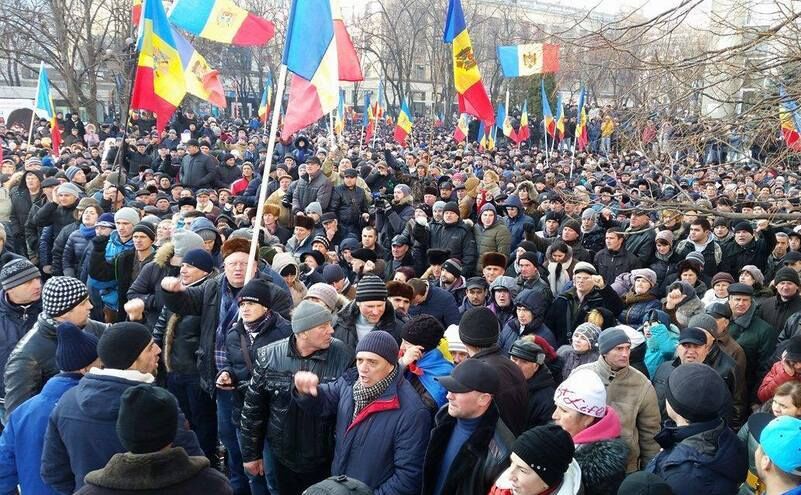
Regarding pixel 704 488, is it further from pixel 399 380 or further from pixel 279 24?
pixel 279 24

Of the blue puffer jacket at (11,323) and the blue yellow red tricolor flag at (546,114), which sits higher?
the blue yellow red tricolor flag at (546,114)

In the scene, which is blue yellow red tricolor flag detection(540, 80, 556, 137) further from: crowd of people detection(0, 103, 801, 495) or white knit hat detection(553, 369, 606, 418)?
white knit hat detection(553, 369, 606, 418)

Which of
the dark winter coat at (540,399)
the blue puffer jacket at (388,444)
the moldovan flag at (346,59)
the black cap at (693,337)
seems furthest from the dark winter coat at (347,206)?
the blue puffer jacket at (388,444)

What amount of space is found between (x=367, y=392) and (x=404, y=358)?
0.43 m

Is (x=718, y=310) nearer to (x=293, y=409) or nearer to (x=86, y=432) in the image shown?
(x=293, y=409)

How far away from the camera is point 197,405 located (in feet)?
17.8

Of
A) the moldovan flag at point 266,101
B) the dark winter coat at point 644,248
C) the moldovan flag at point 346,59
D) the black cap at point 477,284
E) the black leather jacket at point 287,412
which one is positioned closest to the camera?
the black leather jacket at point 287,412

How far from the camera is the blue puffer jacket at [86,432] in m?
3.16

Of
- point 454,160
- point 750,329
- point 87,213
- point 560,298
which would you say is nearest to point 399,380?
point 560,298

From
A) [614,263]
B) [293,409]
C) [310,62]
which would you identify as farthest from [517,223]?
[293,409]

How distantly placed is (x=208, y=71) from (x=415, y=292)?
5.41 metres

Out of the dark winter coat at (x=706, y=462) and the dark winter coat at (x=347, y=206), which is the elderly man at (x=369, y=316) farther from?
the dark winter coat at (x=347, y=206)

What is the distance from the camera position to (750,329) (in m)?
6.07

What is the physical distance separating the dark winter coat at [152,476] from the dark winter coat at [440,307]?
3.36 m
